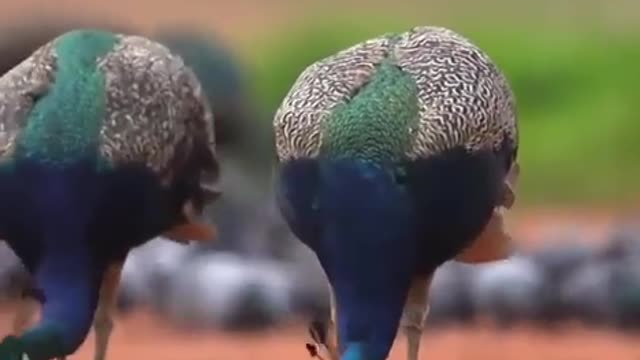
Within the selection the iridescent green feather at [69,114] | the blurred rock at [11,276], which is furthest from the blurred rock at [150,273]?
the iridescent green feather at [69,114]

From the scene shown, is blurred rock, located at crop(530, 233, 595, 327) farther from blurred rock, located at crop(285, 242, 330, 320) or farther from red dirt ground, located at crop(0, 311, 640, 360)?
blurred rock, located at crop(285, 242, 330, 320)

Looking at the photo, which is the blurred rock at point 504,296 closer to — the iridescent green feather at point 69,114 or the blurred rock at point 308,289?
the blurred rock at point 308,289

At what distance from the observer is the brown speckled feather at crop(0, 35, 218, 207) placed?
16.3 ft

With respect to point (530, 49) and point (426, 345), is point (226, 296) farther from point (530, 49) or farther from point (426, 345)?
point (530, 49)

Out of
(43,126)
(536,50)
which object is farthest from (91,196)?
(536,50)

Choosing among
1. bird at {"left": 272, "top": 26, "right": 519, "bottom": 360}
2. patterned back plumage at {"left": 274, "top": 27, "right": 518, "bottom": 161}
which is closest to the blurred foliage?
patterned back plumage at {"left": 274, "top": 27, "right": 518, "bottom": 161}

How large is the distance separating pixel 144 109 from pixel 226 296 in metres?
2.97

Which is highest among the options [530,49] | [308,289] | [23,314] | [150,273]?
A: [530,49]

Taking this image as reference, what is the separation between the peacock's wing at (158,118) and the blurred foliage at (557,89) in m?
4.83

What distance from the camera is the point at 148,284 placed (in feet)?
27.2

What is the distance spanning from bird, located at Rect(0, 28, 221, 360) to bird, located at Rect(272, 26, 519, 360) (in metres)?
0.37

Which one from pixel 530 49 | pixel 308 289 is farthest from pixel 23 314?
pixel 530 49

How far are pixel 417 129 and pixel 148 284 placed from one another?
12.5 ft

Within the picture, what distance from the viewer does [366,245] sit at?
4531mm
